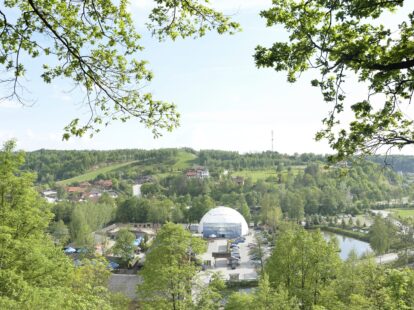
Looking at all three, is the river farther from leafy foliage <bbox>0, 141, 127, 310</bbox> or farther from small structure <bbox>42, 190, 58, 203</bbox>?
small structure <bbox>42, 190, 58, 203</bbox>

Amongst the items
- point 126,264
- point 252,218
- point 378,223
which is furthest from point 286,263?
point 252,218

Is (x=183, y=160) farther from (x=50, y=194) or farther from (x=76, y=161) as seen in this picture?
(x=50, y=194)

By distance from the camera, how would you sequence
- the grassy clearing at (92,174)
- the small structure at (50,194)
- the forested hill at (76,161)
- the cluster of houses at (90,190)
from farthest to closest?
the forested hill at (76,161)
the grassy clearing at (92,174)
the small structure at (50,194)
the cluster of houses at (90,190)

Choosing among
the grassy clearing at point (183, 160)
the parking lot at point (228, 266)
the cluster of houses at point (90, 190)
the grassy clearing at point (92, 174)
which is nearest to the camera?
the parking lot at point (228, 266)

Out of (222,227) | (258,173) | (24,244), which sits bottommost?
(222,227)

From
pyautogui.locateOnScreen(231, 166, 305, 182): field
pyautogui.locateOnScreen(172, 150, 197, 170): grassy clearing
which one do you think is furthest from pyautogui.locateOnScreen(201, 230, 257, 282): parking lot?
pyautogui.locateOnScreen(172, 150, 197, 170): grassy clearing

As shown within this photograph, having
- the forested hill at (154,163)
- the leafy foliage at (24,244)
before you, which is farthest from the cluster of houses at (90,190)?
the leafy foliage at (24,244)

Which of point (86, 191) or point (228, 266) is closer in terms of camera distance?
point (228, 266)

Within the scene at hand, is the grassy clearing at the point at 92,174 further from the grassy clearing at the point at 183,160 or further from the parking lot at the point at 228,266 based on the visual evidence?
the parking lot at the point at 228,266

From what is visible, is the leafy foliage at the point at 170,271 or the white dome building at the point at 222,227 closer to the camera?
the leafy foliage at the point at 170,271

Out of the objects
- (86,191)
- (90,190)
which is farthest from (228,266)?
(90,190)

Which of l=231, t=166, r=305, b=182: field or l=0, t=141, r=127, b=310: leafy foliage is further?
l=231, t=166, r=305, b=182: field

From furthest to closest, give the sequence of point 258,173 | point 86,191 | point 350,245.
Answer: point 258,173, point 86,191, point 350,245

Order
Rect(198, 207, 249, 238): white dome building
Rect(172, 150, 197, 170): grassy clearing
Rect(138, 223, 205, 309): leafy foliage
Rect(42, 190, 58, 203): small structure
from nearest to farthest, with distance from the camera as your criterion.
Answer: Rect(138, 223, 205, 309): leafy foliage, Rect(198, 207, 249, 238): white dome building, Rect(42, 190, 58, 203): small structure, Rect(172, 150, 197, 170): grassy clearing
